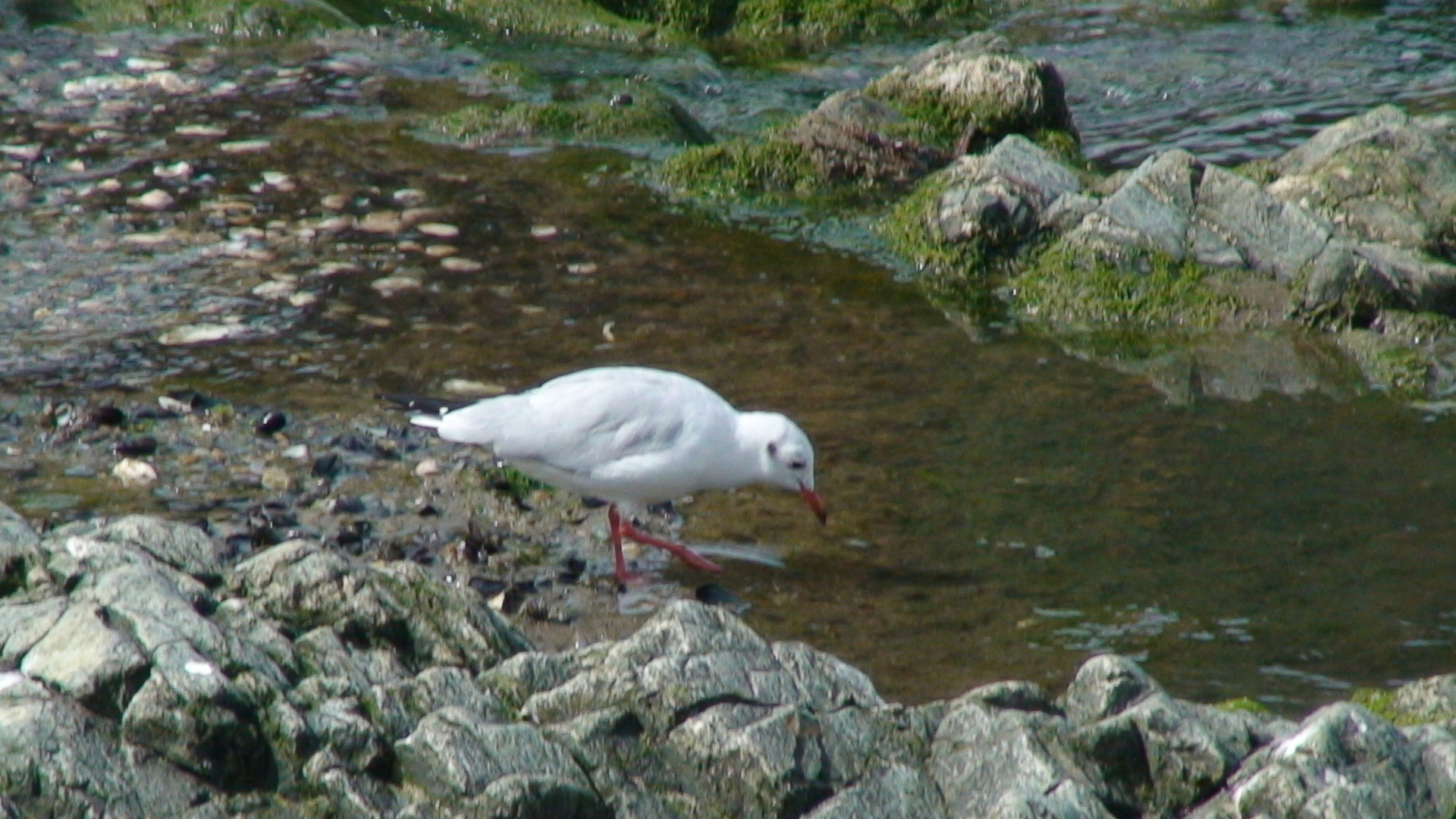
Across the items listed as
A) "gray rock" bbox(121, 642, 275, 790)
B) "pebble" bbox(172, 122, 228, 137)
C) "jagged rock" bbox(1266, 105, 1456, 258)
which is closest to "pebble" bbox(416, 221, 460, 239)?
"pebble" bbox(172, 122, 228, 137)

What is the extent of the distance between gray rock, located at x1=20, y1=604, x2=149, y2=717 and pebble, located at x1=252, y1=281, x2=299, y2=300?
17.1ft

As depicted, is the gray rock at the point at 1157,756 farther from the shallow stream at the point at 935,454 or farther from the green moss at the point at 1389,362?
the green moss at the point at 1389,362

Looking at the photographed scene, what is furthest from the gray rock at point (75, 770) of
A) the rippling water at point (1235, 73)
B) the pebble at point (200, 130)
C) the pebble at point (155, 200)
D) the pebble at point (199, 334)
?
the rippling water at point (1235, 73)

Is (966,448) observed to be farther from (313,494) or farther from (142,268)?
(142,268)

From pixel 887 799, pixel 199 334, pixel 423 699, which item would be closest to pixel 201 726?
pixel 423 699

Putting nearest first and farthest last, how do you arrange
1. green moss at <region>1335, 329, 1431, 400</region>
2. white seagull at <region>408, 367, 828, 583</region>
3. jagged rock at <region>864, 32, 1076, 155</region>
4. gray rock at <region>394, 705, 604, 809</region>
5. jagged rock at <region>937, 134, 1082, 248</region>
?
gray rock at <region>394, 705, 604, 809</region> < white seagull at <region>408, 367, 828, 583</region> < green moss at <region>1335, 329, 1431, 400</region> < jagged rock at <region>937, 134, 1082, 248</region> < jagged rock at <region>864, 32, 1076, 155</region>

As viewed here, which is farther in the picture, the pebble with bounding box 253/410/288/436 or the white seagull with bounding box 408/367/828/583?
the pebble with bounding box 253/410/288/436

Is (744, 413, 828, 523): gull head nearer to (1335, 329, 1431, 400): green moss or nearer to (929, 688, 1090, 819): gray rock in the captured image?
(929, 688, 1090, 819): gray rock

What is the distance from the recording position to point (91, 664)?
4262mm

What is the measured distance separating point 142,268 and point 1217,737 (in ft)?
23.7

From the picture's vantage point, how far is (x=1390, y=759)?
14.3 feet

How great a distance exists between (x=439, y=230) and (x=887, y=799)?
6.85 metres

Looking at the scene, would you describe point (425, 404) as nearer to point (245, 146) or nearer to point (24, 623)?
point (24, 623)

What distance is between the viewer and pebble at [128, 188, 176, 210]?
1066 cm
